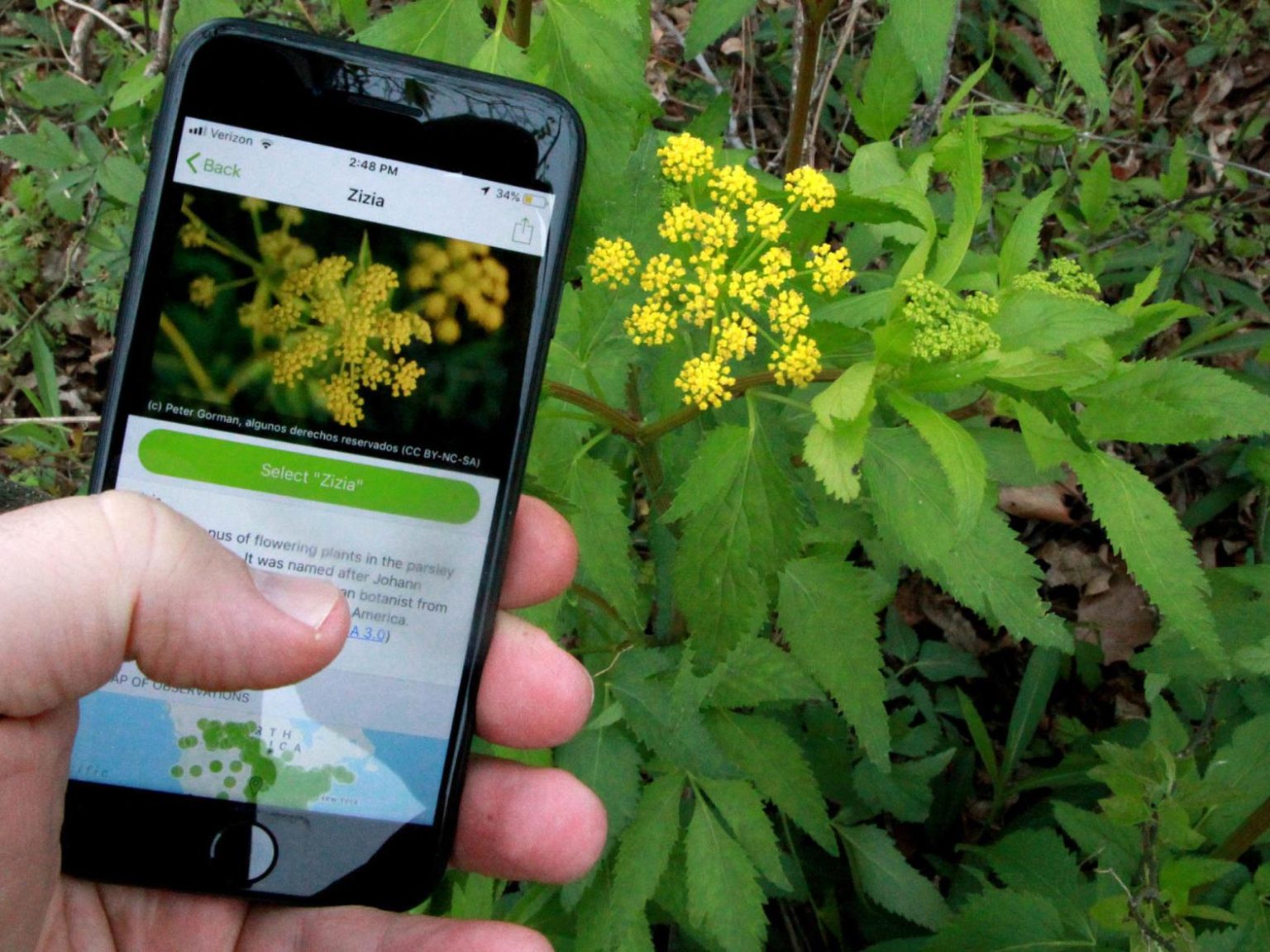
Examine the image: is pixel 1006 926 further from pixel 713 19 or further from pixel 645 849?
pixel 713 19

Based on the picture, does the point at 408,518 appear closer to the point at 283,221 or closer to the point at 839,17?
the point at 283,221

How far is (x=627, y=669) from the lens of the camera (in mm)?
1715

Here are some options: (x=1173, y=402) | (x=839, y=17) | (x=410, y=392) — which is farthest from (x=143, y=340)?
(x=839, y=17)

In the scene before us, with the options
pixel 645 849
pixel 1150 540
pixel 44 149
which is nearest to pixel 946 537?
pixel 1150 540

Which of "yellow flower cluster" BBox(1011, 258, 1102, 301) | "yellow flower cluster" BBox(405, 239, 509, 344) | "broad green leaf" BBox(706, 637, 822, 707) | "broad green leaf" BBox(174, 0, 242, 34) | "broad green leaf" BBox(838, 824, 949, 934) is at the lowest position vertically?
"broad green leaf" BBox(838, 824, 949, 934)

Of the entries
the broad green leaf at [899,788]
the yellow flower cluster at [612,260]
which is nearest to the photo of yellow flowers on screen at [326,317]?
the yellow flower cluster at [612,260]

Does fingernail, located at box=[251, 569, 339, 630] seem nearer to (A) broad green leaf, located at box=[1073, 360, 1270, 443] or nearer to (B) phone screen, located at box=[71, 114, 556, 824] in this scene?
(B) phone screen, located at box=[71, 114, 556, 824]

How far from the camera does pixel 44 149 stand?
2.53 m

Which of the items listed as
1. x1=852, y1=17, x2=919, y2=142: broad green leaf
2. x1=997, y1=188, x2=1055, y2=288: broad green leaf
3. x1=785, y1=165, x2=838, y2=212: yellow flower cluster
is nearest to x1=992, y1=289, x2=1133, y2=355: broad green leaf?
x1=997, y1=188, x2=1055, y2=288: broad green leaf

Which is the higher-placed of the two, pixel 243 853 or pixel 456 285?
pixel 456 285

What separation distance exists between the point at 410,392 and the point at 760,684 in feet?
2.74

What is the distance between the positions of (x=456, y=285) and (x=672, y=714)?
778mm

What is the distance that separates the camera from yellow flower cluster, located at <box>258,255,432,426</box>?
4.70ft

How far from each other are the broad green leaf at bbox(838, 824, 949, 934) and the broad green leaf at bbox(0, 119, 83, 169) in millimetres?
2574
